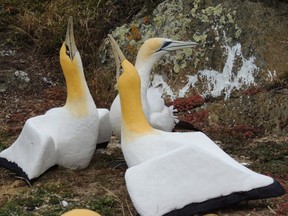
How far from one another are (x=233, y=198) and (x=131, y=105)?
114 centimetres

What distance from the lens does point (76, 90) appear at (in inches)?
252

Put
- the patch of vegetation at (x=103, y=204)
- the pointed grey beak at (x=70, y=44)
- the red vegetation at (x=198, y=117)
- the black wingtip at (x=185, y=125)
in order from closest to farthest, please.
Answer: the patch of vegetation at (x=103, y=204) → the pointed grey beak at (x=70, y=44) → the black wingtip at (x=185, y=125) → the red vegetation at (x=198, y=117)

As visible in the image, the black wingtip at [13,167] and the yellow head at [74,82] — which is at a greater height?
the yellow head at [74,82]

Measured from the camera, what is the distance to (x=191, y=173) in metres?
5.30

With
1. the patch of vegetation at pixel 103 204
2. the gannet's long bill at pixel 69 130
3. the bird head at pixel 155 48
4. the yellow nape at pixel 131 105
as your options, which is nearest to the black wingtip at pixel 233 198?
the patch of vegetation at pixel 103 204

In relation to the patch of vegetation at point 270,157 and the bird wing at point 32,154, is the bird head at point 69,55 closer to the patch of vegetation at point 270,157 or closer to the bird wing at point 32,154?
the bird wing at point 32,154

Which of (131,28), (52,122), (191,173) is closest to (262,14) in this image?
(131,28)

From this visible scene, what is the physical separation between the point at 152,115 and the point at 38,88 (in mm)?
3229

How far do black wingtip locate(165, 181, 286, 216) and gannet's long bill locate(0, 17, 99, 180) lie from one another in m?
1.56

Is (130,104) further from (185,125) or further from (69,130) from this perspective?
(185,125)

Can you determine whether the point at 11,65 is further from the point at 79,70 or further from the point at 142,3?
the point at 79,70

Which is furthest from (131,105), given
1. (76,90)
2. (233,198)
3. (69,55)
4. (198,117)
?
(198,117)

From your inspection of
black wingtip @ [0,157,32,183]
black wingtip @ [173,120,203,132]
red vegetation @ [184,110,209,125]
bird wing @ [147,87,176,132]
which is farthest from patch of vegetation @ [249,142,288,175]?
A: black wingtip @ [0,157,32,183]

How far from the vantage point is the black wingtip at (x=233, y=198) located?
5168 millimetres
